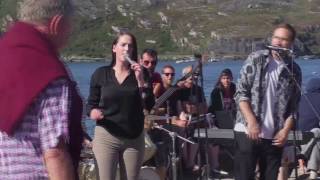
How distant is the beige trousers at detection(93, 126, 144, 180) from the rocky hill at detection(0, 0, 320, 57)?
52341 mm

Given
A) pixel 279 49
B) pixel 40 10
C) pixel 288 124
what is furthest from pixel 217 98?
pixel 40 10

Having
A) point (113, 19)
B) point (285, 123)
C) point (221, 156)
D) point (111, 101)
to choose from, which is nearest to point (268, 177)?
point (285, 123)

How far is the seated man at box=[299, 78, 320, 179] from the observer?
8.45 m

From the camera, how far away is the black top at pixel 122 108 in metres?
5.39

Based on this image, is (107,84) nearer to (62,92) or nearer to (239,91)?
(239,91)

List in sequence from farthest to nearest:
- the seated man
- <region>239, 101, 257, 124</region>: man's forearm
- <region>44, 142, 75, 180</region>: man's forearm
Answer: the seated man, <region>239, 101, 257, 124</region>: man's forearm, <region>44, 142, 75, 180</region>: man's forearm

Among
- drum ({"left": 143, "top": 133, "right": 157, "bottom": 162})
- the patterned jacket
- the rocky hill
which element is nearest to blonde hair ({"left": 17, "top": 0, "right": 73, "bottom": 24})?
the patterned jacket

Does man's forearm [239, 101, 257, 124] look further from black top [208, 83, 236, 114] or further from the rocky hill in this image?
the rocky hill

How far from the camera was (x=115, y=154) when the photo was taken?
17.7ft

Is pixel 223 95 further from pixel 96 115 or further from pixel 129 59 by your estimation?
pixel 96 115

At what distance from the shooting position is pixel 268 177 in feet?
18.1

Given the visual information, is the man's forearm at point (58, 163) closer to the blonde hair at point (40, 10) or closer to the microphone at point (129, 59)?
the blonde hair at point (40, 10)

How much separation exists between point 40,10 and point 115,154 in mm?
2760

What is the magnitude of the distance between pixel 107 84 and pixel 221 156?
4.64 meters
